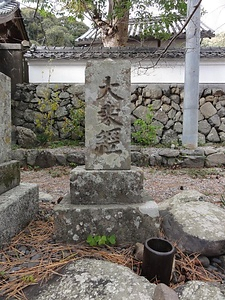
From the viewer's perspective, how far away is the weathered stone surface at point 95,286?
1151mm

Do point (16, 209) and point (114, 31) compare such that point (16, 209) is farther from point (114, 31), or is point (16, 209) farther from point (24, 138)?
point (114, 31)

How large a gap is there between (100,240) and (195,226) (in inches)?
27.4

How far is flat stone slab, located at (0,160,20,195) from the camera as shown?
6.35 ft

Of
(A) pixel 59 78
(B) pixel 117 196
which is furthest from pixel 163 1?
(B) pixel 117 196

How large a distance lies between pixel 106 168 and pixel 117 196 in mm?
233

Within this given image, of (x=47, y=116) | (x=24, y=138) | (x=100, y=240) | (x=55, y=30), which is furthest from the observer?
(x=55, y=30)

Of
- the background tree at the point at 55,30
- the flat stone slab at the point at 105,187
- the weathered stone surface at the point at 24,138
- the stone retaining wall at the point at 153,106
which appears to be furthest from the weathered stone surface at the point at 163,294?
the background tree at the point at 55,30

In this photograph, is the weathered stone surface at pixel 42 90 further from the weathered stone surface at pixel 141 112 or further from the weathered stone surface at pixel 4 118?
Result: the weathered stone surface at pixel 4 118

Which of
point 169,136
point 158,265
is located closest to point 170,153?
point 169,136

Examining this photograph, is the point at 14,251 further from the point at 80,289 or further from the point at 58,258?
the point at 80,289

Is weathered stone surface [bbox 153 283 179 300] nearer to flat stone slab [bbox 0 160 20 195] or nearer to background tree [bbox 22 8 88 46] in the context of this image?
flat stone slab [bbox 0 160 20 195]

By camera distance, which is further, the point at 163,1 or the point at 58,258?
the point at 163,1

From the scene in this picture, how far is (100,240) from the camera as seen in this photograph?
5.50 ft

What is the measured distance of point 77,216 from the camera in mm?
1699
